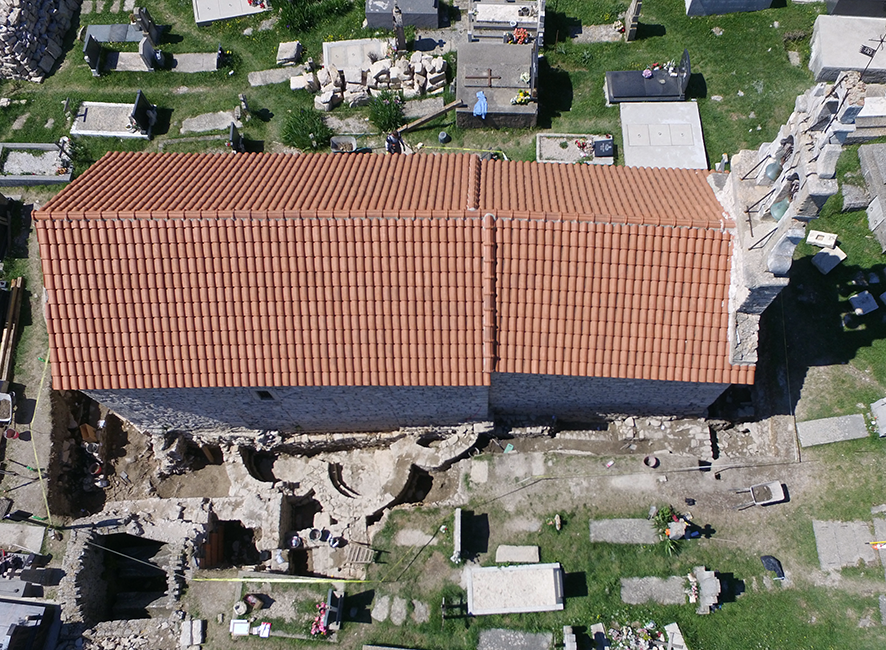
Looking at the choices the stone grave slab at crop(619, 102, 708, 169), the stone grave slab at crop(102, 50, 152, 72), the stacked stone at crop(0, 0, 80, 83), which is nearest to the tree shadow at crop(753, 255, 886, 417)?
the stone grave slab at crop(619, 102, 708, 169)

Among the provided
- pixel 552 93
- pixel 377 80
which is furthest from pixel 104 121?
pixel 552 93

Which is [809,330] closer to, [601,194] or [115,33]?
[601,194]

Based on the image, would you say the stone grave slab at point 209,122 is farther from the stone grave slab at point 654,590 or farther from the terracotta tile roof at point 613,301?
the stone grave slab at point 654,590

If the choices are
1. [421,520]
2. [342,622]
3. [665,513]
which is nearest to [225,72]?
[421,520]

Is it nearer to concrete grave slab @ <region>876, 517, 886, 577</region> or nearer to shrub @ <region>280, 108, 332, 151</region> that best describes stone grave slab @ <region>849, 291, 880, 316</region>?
concrete grave slab @ <region>876, 517, 886, 577</region>

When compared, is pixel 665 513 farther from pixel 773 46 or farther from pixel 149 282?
pixel 773 46

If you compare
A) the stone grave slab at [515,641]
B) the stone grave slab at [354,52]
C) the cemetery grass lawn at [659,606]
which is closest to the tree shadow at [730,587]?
the cemetery grass lawn at [659,606]
